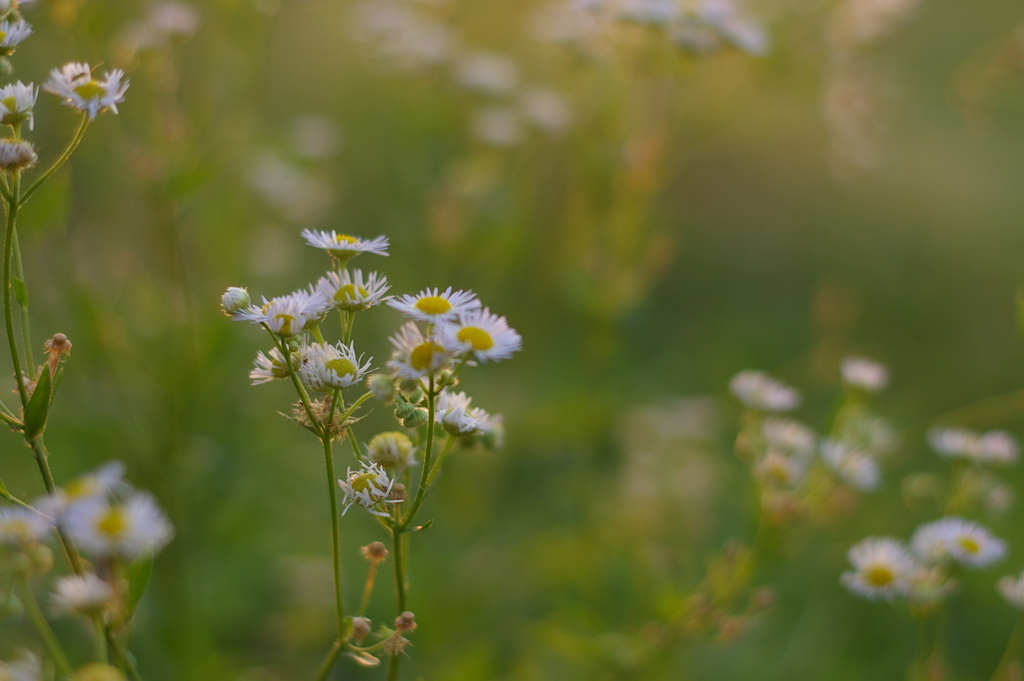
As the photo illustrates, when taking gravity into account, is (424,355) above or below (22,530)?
above

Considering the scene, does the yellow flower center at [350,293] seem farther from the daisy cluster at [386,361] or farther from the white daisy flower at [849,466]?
the white daisy flower at [849,466]

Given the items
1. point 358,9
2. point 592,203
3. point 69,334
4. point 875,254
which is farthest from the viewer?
point 875,254

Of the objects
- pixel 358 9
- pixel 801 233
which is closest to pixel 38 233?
pixel 358 9

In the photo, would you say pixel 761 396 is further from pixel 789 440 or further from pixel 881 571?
pixel 881 571

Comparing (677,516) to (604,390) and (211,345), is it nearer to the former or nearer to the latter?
(604,390)

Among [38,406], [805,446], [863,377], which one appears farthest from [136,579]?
[863,377]

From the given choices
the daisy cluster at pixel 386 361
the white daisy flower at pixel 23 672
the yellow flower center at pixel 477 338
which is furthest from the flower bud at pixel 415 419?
the white daisy flower at pixel 23 672
